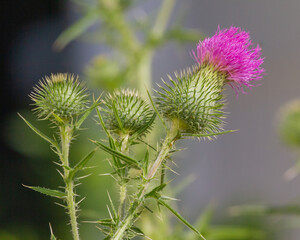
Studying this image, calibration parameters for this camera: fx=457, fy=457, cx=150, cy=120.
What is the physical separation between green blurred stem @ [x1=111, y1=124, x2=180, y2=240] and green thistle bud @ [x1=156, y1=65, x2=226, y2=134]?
0.03 meters

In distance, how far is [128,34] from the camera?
1871 mm

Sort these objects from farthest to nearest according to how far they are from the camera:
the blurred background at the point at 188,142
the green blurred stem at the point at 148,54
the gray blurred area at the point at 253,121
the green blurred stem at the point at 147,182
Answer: the gray blurred area at the point at 253,121
the blurred background at the point at 188,142
the green blurred stem at the point at 148,54
the green blurred stem at the point at 147,182

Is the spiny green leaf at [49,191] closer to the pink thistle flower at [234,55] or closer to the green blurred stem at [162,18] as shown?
the pink thistle flower at [234,55]

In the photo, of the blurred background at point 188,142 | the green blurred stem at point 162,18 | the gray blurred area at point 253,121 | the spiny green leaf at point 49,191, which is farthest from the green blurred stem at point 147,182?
the gray blurred area at point 253,121

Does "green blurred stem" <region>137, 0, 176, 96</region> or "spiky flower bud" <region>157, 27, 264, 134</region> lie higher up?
"green blurred stem" <region>137, 0, 176, 96</region>

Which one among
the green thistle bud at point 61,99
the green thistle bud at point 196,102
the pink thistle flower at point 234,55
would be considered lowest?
the green thistle bud at point 61,99

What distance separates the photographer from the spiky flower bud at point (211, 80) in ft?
2.85

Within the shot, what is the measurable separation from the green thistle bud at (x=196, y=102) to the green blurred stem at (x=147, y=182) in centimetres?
3

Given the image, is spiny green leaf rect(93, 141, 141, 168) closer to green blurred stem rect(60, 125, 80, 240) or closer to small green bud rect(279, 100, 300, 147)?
green blurred stem rect(60, 125, 80, 240)

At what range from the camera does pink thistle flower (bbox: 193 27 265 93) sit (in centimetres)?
86

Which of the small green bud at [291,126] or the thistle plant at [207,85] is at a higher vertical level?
the small green bud at [291,126]

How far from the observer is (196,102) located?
0.90 m

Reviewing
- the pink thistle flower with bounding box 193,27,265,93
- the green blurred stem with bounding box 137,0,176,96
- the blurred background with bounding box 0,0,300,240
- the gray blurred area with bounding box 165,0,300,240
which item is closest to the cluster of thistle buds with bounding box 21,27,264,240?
the pink thistle flower with bounding box 193,27,265,93

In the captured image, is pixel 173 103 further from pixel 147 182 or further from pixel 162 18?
pixel 162 18
